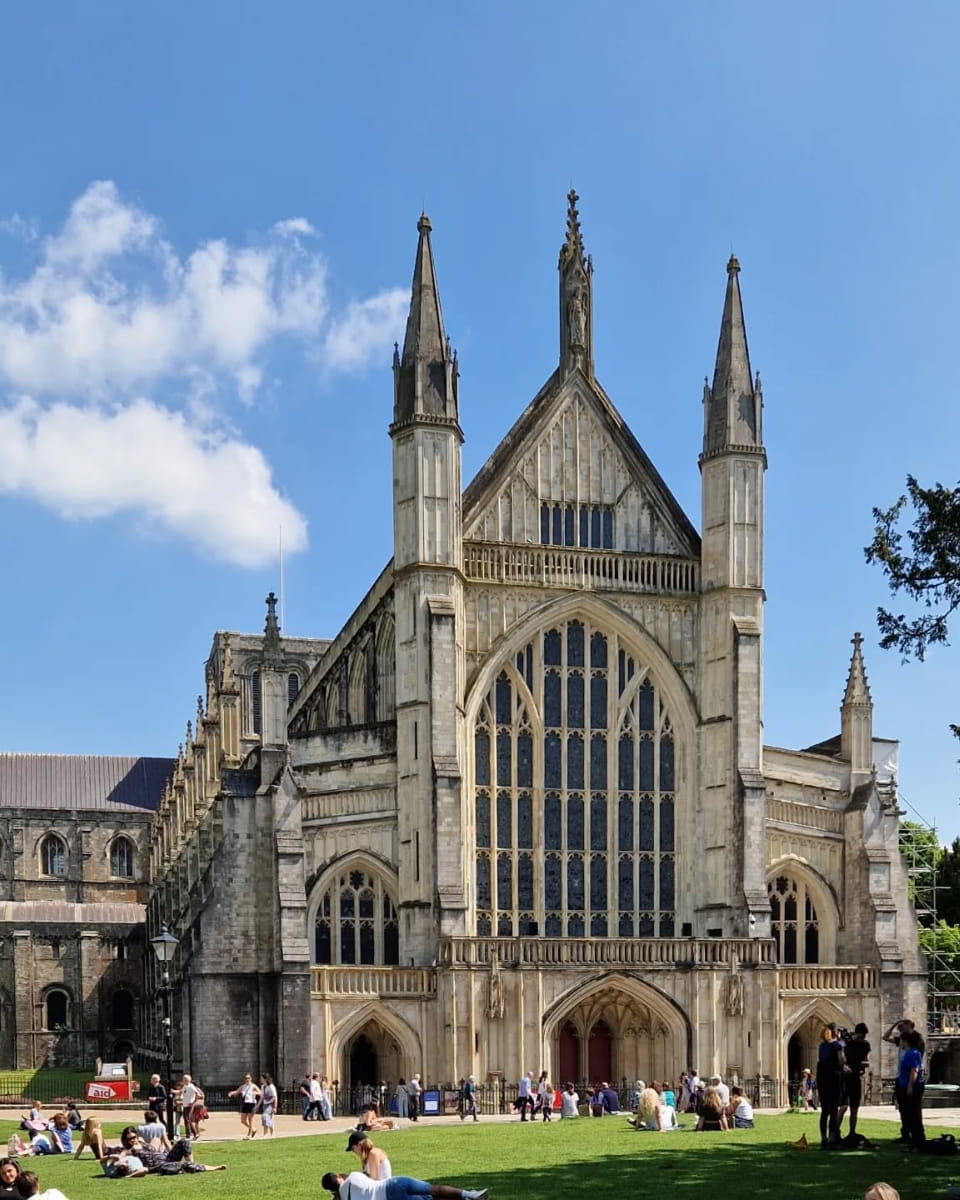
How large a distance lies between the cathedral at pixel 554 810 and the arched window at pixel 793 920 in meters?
0.08

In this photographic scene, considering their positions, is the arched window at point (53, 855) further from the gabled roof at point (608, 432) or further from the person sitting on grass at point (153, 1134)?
the person sitting on grass at point (153, 1134)

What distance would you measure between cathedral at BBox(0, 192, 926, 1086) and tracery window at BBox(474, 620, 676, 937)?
9cm

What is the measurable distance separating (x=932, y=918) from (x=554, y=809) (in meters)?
35.2

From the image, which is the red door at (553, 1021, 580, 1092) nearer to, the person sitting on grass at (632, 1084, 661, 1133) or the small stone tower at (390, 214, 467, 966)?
the small stone tower at (390, 214, 467, 966)

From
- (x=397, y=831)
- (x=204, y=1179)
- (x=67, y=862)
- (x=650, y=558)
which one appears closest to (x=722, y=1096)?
(x=204, y=1179)

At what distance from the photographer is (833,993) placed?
49.6 m

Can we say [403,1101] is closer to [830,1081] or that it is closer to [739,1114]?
[739,1114]

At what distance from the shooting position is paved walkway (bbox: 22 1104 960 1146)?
35.3 metres

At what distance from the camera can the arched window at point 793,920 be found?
5203 centimetres

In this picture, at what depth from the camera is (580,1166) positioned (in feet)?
78.9

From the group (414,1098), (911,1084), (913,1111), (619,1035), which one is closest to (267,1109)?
(414,1098)

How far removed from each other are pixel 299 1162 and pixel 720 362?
3251 centimetres

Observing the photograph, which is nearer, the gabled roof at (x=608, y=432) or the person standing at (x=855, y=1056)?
the person standing at (x=855, y=1056)

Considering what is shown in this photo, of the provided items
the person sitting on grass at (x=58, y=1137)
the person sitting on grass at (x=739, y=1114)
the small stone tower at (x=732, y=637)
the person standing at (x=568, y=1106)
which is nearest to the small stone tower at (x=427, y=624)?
the person standing at (x=568, y=1106)
